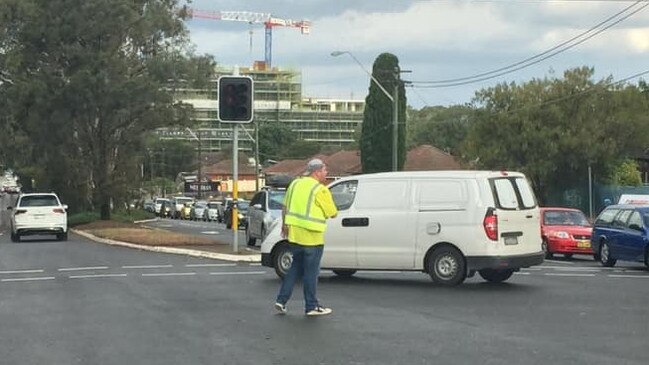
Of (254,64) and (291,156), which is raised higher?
(254,64)

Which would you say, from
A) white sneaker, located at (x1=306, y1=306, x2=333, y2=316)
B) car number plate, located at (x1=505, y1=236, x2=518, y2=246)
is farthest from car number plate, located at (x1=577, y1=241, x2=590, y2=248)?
white sneaker, located at (x1=306, y1=306, x2=333, y2=316)

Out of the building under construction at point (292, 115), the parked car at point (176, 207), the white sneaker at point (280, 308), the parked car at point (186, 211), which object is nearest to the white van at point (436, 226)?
the white sneaker at point (280, 308)

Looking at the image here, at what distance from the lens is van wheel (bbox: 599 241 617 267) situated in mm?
21575

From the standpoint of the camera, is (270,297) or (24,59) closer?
(270,297)

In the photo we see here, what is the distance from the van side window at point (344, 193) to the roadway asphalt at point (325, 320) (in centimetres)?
128

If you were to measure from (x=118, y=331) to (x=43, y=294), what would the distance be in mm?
4217

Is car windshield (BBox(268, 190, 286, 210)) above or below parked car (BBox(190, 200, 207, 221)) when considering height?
above

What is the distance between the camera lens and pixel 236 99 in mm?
20000

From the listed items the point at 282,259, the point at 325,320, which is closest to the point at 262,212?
the point at 282,259

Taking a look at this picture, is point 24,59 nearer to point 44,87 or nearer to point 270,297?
point 44,87

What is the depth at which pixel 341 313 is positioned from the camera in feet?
37.6

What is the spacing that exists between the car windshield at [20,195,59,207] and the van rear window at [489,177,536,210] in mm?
21032

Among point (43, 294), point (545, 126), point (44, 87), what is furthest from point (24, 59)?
point (43, 294)

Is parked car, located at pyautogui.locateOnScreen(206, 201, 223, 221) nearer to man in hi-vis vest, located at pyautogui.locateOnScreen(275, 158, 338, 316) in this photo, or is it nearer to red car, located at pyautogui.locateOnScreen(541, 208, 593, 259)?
red car, located at pyautogui.locateOnScreen(541, 208, 593, 259)
